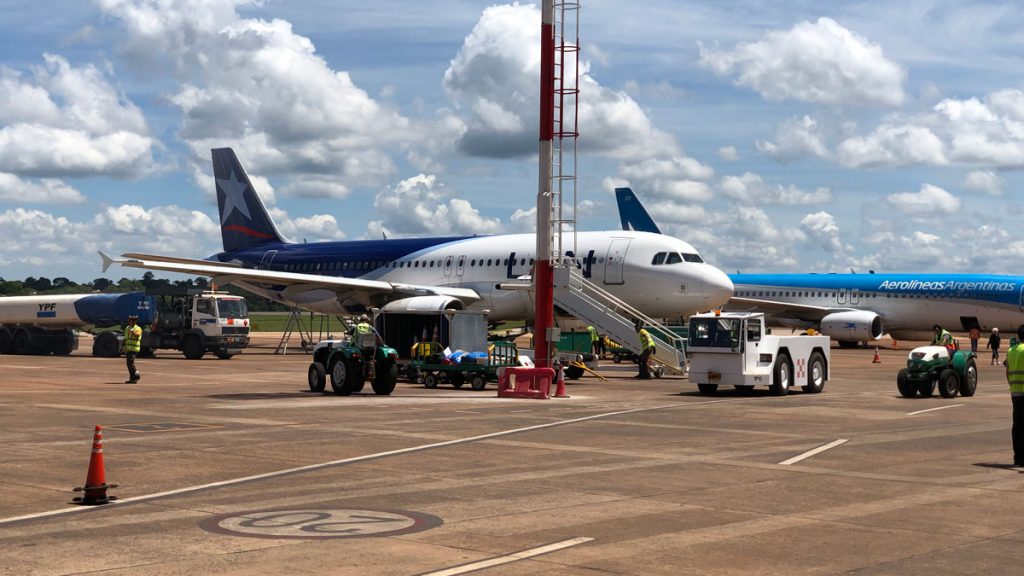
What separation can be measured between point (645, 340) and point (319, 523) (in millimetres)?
25157

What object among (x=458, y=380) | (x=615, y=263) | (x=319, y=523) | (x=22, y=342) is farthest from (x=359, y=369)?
(x=22, y=342)

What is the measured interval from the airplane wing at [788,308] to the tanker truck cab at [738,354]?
3593 centimetres

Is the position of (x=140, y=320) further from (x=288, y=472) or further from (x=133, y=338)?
(x=288, y=472)

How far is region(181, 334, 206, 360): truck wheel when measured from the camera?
1831 inches

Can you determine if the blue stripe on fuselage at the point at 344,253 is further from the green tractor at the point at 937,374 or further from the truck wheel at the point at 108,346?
the green tractor at the point at 937,374

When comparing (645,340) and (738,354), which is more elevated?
(645,340)

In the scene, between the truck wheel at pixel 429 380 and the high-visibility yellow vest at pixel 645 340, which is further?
the high-visibility yellow vest at pixel 645 340

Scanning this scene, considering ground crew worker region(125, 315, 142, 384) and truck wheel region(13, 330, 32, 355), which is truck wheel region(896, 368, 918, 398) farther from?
truck wheel region(13, 330, 32, 355)

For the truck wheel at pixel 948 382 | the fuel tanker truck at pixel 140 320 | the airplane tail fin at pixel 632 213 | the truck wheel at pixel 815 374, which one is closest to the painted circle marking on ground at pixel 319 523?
the truck wheel at pixel 815 374

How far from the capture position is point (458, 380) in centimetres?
3192

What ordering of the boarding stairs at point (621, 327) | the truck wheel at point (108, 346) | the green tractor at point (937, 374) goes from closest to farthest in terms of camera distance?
the green tractor at point (937, 374)
the boarding stairs at point (621, 327)
the truck wheel at point (108, 346)

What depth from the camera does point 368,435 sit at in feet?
61.1

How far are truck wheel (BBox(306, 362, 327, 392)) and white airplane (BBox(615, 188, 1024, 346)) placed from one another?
40212 millimetres

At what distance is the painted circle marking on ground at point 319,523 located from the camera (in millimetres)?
10227
